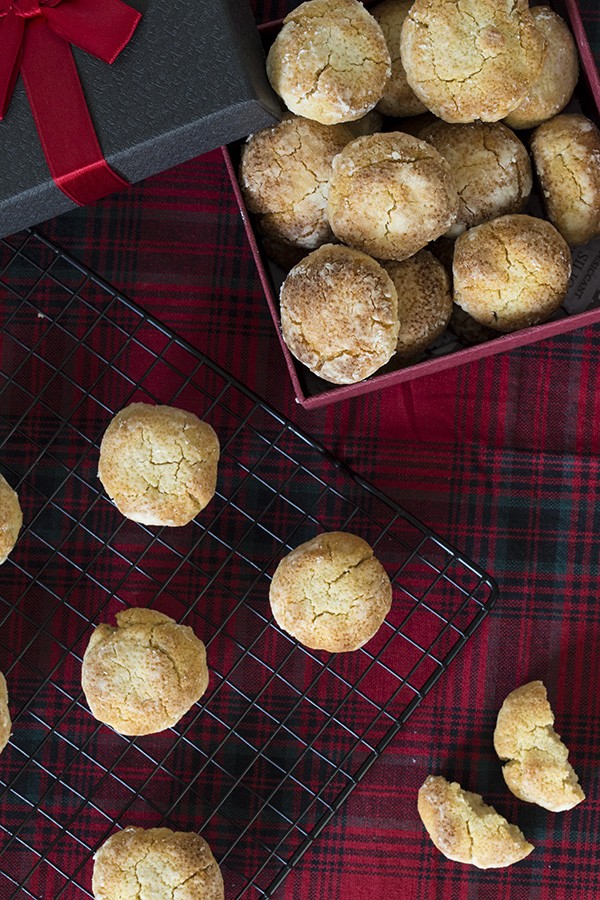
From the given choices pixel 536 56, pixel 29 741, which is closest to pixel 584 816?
pixel 29 741

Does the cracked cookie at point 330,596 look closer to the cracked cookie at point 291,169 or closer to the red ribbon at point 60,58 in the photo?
the cracked cookie at point 291,169

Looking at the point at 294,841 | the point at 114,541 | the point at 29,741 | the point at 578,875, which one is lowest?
the point at 578,875

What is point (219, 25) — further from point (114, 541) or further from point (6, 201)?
point (114, 541)

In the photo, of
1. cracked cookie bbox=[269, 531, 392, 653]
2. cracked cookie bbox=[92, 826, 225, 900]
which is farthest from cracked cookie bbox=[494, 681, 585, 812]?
cracked cookie bbox=[92, 826, 225, 900]

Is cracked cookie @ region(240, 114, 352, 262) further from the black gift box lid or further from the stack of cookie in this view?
the black gift box lid

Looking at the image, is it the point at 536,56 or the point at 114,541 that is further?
the point at 114,541

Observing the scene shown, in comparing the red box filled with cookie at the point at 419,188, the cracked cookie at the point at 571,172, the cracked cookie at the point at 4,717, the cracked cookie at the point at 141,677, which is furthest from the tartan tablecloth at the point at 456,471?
the cracked cookie at the point at 4,717

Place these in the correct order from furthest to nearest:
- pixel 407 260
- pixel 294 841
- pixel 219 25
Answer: pixel 294 841
pixel 407 260
pixel 219 25
